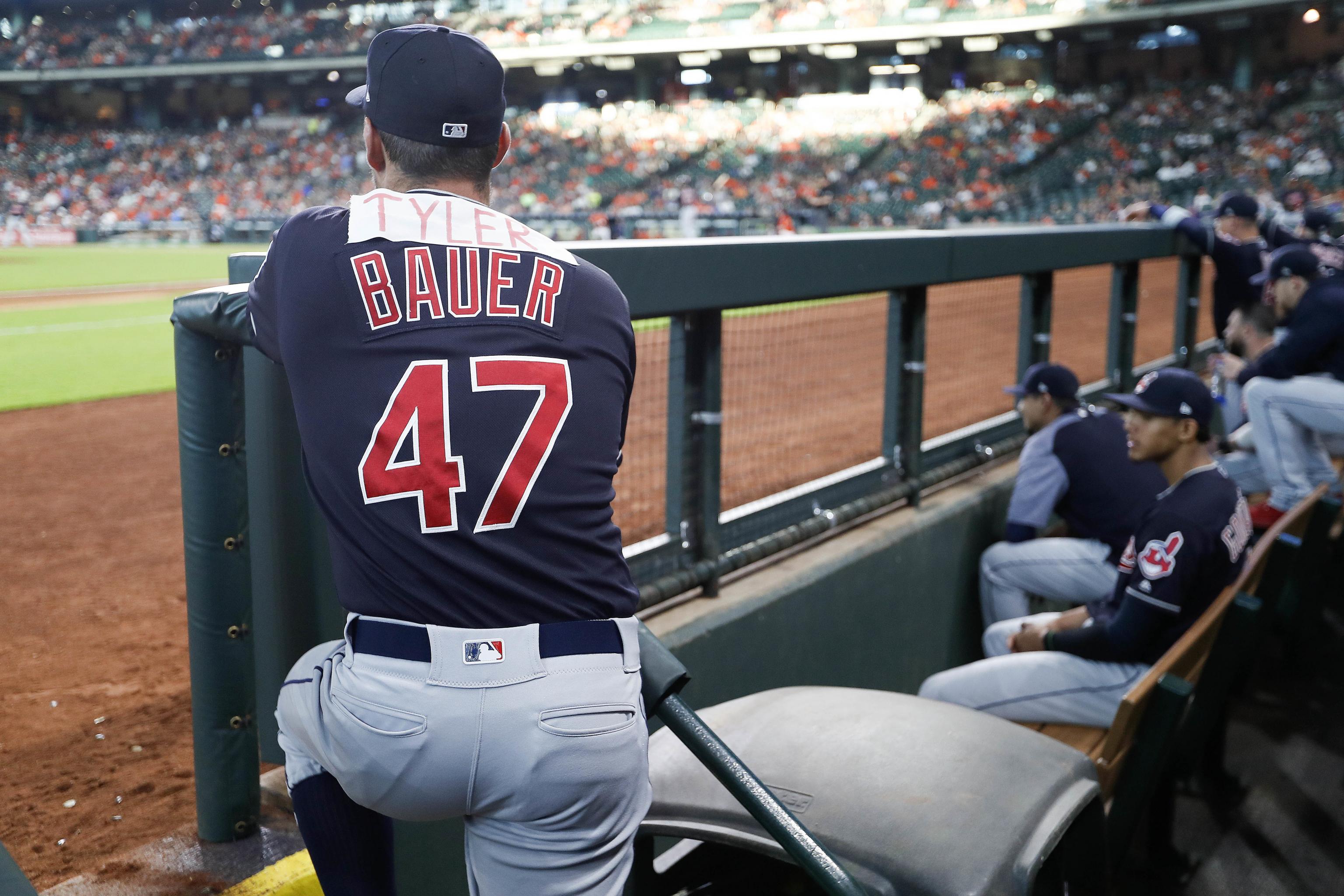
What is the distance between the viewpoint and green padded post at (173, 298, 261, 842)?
161cm

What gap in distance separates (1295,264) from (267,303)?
16.4ft

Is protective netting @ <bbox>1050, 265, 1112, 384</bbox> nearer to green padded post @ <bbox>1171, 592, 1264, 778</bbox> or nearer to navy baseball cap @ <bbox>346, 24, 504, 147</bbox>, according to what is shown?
green padded post @ <bbox>1171, 592, 1264, 778</bbox>

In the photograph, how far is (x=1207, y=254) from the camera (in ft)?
20.4

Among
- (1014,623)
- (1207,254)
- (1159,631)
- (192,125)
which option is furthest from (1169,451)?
(192,125)

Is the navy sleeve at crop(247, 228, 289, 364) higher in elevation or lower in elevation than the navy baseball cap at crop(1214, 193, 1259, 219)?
lower

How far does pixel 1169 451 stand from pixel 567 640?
2397mm

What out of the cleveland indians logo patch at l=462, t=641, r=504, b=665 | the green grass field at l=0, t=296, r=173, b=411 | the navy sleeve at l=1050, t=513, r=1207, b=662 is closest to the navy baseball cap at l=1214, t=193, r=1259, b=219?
the navy sleeve at l=1050, t=513, r=1207, b=662

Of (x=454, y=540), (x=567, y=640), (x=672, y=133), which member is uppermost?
(x=672, y=133)

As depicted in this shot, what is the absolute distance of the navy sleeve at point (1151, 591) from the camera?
275 cm

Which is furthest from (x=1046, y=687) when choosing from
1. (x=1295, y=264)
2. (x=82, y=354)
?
(x=82, y=354)

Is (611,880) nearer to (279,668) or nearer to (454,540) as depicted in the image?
(454,540)

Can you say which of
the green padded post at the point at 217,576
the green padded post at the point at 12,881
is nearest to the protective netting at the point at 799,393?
the green padded post at the point at 217,576

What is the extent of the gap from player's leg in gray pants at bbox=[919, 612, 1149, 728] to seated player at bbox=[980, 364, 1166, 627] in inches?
24.4

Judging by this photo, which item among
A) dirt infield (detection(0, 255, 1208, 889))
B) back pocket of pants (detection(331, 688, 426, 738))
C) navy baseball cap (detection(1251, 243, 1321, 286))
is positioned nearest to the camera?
back pocket of pants (detection(331, 688, 426, 738))
